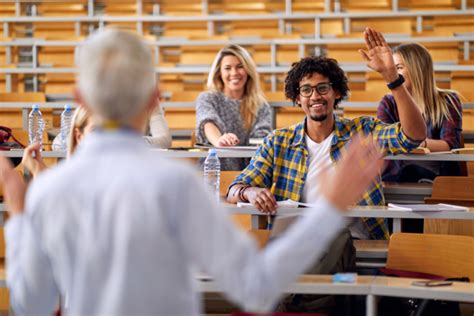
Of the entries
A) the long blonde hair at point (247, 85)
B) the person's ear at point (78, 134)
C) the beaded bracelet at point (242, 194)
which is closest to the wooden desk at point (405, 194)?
the beaded bracelet at point (242, 194)

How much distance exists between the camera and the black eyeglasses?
3.80m

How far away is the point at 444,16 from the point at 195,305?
7071 millimetres

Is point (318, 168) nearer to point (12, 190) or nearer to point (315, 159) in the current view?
point (315, 159)

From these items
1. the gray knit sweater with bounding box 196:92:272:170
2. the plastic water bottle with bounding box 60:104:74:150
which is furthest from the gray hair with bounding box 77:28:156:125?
the gray knit sweater with bounding box 196:92:272:170

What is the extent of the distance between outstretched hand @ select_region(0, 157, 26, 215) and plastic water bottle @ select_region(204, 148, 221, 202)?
188cm

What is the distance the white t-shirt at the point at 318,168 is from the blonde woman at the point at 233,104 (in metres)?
1.32

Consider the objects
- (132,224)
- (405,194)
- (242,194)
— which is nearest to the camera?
(132,224)

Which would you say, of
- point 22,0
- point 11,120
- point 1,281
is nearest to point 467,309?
point 1,281

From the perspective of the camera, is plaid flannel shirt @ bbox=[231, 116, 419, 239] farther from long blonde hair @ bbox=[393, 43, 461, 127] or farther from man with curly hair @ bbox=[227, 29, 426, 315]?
long blonde hair @ bbox=[393, 43, 461, 127]

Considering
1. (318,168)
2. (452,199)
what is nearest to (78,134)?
(318,168)

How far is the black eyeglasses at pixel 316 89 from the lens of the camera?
3797mm

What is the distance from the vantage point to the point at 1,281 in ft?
9.25

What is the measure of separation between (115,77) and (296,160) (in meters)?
2.49

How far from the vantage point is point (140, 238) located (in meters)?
1.32
